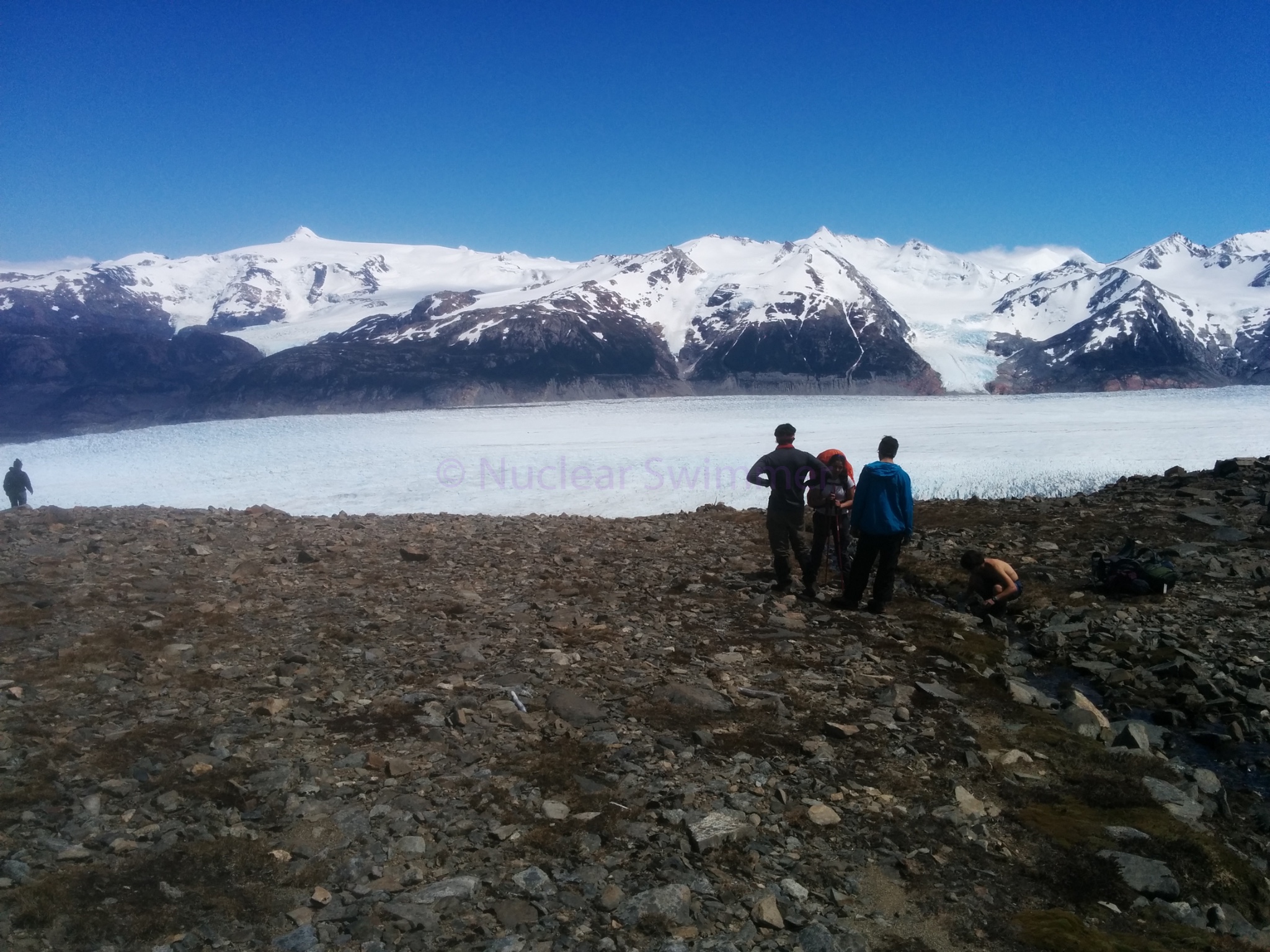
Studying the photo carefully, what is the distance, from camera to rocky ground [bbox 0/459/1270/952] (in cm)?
324

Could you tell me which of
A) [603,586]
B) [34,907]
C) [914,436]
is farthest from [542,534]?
[914,436]

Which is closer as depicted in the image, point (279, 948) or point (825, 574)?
point (279, 948)

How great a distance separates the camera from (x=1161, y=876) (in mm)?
3580

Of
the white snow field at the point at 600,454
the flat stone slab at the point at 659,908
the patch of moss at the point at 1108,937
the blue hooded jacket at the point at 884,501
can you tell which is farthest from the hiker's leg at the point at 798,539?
the white snow field at the point at 600,454

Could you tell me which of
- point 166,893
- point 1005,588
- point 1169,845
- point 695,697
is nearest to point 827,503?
point 1005,588

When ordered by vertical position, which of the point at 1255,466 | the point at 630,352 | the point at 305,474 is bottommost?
the point at 305,474

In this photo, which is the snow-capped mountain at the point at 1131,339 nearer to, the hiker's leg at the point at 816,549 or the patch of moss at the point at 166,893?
the hiker's leg at the point at 816,549

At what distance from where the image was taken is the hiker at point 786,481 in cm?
779

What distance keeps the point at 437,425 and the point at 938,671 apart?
149 feet

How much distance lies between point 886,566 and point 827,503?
2.90 feet

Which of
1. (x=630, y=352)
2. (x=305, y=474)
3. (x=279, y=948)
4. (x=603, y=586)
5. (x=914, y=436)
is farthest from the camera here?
(x=630, y=352)

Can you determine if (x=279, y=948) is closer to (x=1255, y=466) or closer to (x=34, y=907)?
(x=34, y=907)

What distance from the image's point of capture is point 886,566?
7.45 m

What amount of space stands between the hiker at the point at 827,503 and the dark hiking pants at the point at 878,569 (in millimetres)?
285
